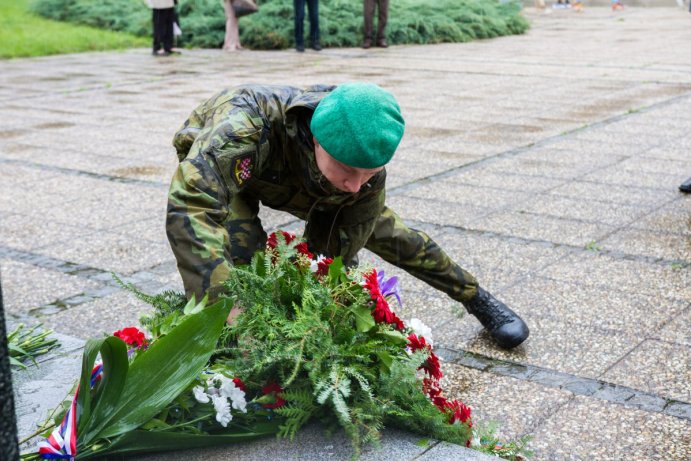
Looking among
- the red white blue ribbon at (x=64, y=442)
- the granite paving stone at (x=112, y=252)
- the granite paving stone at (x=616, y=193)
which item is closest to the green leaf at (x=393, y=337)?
the red white blue ribbon at (x=64, y=442)

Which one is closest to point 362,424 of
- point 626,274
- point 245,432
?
point 245,432

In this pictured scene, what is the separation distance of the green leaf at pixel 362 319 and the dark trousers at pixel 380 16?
46.6ft

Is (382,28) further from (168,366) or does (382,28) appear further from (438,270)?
(168,366)

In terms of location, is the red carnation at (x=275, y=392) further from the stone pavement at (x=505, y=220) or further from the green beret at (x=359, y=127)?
the green beret at (x=359, y=127)

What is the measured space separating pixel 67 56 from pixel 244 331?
569 inches

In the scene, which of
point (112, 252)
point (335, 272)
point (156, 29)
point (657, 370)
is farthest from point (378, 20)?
point (335, 272)

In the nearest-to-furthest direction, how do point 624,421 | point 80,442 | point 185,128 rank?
point 80,442, point 624,421, point 185,128

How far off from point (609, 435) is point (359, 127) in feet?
4.09

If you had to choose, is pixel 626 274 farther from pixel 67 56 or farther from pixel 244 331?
pixel 67 56

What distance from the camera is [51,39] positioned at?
17.4 metres

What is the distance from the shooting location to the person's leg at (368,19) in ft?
53.1

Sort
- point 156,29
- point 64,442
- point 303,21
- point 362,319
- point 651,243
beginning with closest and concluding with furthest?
point 64,442
point 362,319
point 651,243
point 156,29
point 303,21

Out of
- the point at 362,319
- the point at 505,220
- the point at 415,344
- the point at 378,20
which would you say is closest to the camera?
the point at 362,319

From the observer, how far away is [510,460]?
269 cm
